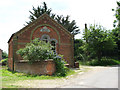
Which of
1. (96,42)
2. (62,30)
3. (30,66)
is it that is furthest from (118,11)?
(30,66)

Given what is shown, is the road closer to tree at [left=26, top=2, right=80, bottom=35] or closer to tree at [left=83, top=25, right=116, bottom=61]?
tree at [left=83, top=25, right=116, bottom=61]

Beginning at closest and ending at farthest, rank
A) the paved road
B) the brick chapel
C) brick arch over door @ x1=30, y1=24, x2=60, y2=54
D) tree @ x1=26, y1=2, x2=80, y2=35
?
the paved road → the brick chapel → brick arch over door @ x1=30, y1=24, x2=60, y2=54 → tree @ x1=26, y1=2, x2=80, y2=35

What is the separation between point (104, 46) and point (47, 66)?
16937mm

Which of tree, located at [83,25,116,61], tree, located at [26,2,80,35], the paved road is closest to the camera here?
the paved road

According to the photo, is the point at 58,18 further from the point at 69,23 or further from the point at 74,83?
the point at 74,83

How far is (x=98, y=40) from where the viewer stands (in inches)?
1025

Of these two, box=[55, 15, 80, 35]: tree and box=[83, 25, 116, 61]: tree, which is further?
box=[55, 15, 80, 35]: tree

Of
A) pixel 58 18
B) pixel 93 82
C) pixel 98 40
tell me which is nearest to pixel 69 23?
pixel 58 18

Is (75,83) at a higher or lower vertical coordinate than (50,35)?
lower

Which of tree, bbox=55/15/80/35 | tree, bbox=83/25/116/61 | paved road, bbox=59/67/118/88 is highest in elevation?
tree, bbox=55/15/80/35

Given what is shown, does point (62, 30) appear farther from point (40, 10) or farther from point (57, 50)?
point (40, 10)

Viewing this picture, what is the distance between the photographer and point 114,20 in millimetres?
25625

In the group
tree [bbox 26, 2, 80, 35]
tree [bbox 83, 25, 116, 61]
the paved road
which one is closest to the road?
the paved road

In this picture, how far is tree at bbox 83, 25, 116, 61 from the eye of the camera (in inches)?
1040
